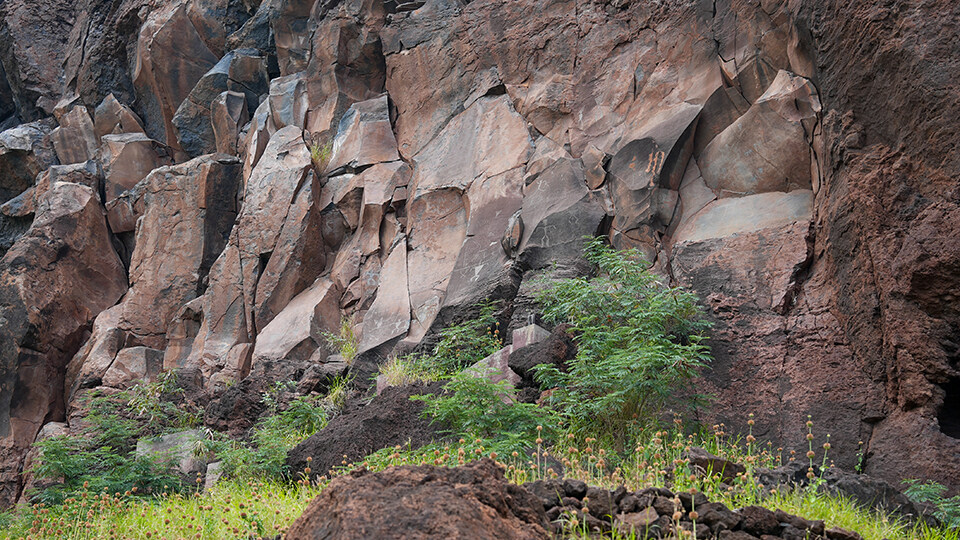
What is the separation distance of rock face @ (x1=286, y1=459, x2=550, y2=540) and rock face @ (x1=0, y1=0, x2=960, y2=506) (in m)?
3.89

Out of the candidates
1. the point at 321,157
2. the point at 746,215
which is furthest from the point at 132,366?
the point at 746,215

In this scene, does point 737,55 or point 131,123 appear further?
point 131,123

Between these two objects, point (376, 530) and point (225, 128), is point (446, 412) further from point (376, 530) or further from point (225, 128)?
point (225, 128)

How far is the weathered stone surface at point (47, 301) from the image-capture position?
15586 mm

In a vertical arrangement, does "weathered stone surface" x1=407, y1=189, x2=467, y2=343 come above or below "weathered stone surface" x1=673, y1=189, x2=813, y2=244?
below

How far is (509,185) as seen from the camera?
37.2ft

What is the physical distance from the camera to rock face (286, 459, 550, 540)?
3207mm

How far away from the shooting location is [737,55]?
955cm

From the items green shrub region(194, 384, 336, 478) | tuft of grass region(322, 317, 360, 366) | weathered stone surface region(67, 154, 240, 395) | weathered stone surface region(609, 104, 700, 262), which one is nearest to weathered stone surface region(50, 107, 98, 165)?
weathered stone surface region(67, 154, 240, 395)

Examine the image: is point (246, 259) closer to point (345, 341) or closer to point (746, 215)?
point (345, 341)

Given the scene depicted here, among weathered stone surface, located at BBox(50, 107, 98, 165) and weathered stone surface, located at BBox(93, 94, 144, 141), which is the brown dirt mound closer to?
weathered stone surface, located at BBox(93, 94, 144, 141)

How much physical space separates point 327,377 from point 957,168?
794cm

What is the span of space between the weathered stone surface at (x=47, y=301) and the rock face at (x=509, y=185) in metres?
0.09

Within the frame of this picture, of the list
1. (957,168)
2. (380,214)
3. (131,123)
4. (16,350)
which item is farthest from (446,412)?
(131,123)
